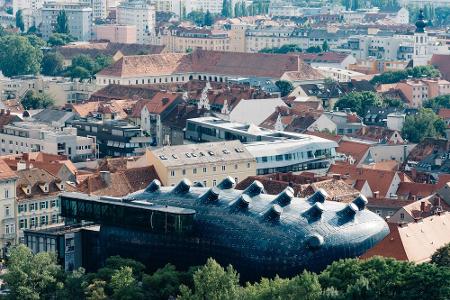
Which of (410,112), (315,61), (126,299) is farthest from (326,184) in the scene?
(315,61)

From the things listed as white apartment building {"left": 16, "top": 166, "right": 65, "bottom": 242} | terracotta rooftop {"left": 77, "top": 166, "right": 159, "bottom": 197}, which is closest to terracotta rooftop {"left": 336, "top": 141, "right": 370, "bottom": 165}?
terracotta rooftop {"left": 77, "top": 166, "right": 159, "bottom": 197}

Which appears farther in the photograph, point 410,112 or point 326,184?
point 410,112

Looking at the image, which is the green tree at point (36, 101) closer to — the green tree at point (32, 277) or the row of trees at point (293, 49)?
the row of trees at point (293, 49)

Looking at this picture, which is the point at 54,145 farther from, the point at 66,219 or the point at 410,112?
the point at 410,112

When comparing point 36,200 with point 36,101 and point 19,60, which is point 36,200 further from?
point 19,60

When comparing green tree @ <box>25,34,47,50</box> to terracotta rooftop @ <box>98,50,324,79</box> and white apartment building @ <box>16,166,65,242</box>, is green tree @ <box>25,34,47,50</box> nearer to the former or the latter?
terracotta rooftop @ <box>98,50,324,79</box>

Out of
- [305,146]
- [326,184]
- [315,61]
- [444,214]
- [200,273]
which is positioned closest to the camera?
[200,273]
